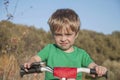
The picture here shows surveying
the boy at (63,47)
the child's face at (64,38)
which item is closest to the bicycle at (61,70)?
the boy at (63,47)

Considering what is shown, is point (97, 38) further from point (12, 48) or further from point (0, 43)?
point (12, 48)

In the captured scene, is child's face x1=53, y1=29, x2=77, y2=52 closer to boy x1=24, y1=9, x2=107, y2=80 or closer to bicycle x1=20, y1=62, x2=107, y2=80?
boy x1=24, y1=9, x2=107, y2=80

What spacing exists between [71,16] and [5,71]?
3207 millimetres

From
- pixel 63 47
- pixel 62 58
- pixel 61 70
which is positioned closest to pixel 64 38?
pixel 63 47

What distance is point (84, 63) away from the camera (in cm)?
432

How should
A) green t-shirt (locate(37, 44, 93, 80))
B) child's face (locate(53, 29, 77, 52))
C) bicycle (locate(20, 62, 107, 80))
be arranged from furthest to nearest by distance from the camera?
green t-shirt (locate(37, 44, 93, 80)), child's face (locate(53, 29, 77, 52)), bicycle (locate(20, 62, 107, 80))

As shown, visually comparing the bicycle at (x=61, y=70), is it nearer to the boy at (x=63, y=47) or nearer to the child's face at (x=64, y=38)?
the boy at (x=63, y=47)

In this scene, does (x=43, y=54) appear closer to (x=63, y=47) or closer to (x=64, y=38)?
(x=63, y=47)

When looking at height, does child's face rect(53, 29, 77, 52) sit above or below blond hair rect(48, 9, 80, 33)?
below

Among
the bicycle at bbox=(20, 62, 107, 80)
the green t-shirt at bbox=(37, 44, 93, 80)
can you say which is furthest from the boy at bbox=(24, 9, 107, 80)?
the bicycle at bbox=(20, 62, 107, 80)

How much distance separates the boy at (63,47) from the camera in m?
4.08

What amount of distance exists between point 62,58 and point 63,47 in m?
0.13

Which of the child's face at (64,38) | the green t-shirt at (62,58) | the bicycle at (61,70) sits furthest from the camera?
the green t-shirt at (62,58)

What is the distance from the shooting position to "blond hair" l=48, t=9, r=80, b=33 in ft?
13.5
